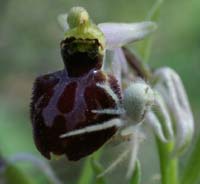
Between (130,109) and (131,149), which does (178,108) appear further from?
(130,109)

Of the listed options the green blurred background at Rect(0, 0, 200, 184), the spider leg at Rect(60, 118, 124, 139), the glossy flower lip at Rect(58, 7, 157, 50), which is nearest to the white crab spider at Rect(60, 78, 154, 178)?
the spider leg at Rect(60, 118, 124, 139)

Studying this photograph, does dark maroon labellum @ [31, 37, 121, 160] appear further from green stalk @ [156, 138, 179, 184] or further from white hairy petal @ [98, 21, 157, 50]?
green stalk @ [156, 138, 179, 184]

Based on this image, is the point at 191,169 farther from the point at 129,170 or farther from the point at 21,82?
the point at 21,82

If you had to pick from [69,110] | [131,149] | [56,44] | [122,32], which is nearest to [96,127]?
[69,110]

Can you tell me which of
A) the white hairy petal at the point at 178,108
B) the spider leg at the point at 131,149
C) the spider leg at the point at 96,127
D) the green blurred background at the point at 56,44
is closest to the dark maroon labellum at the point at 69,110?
the spider leg at the point at 96,127

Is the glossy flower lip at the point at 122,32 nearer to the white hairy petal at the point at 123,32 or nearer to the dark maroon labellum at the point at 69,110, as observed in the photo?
the white hairy petal at the point at 123,32

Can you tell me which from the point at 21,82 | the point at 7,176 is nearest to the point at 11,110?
the point at 21,82
